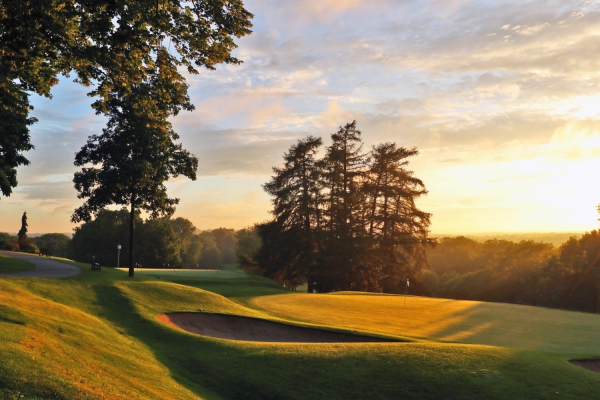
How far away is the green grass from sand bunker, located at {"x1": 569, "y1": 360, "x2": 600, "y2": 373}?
1266 inches

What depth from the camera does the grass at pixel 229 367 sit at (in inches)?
434

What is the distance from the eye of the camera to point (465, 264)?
323ft

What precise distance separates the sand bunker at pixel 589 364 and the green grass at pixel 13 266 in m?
32.2

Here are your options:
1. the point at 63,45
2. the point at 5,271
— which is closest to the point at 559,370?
the point at 63,45

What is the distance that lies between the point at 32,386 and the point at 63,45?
10.3 m

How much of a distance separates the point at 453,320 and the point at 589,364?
420 inches

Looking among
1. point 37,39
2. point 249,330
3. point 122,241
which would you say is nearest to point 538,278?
point 249,330

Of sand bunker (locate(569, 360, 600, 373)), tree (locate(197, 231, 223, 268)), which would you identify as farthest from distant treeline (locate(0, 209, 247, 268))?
sand bunker (locate(569, 360, 600, 373))

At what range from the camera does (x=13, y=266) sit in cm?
3119

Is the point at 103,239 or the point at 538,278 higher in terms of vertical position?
the point at 103,239

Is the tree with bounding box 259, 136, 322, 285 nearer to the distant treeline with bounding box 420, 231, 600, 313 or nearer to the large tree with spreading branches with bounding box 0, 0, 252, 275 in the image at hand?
the distant treeline with bounding box 420, 231, 600, 313

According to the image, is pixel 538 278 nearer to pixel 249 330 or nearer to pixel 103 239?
pixel 249 330

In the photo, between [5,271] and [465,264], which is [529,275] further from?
[5,271]

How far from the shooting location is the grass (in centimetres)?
1103
